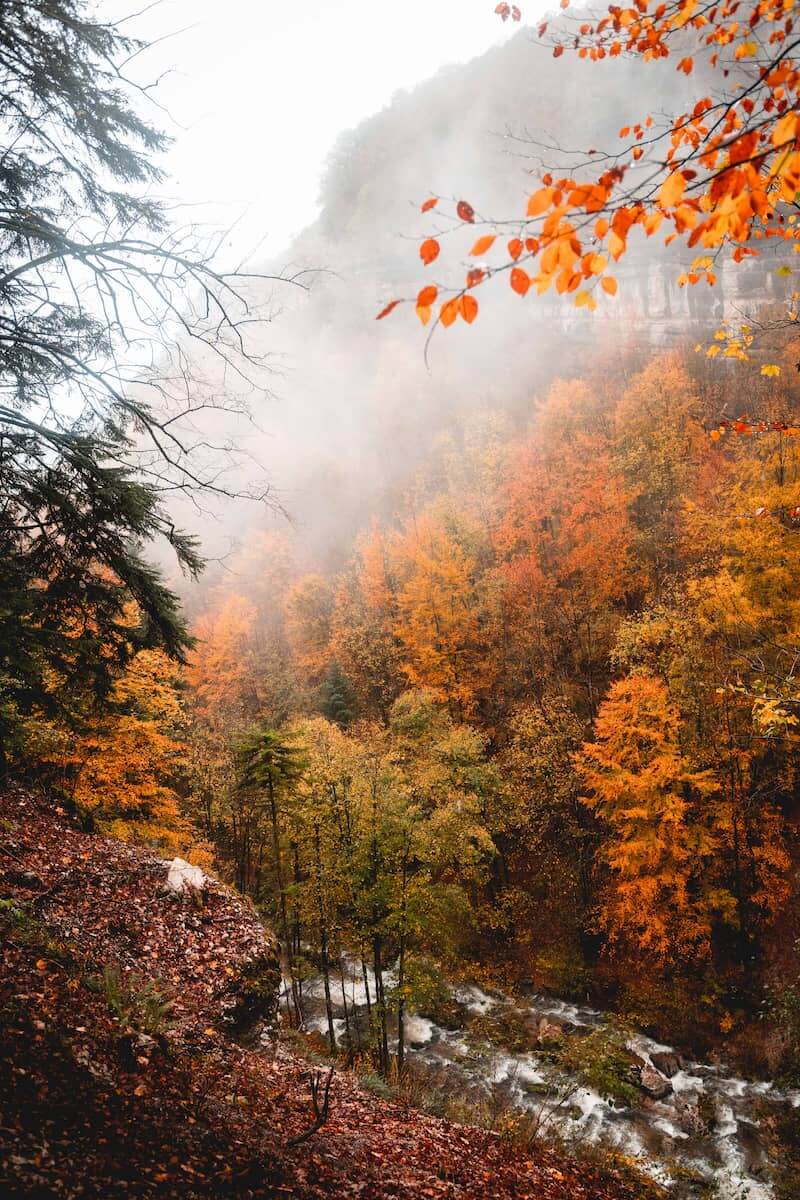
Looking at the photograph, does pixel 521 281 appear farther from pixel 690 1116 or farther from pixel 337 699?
pixel 337 699

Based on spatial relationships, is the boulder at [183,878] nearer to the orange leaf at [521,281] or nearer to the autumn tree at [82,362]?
the autumn tree at [82,362]

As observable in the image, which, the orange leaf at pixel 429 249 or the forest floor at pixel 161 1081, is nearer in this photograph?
the orange leaf at pixel 429 249

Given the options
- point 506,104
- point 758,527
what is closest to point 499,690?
point 758,527

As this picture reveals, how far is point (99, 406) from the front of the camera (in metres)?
5.95

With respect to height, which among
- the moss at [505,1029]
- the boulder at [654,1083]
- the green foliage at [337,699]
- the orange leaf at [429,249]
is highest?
the orange leaf at [429,249]

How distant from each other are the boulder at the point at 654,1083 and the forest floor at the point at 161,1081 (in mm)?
4962

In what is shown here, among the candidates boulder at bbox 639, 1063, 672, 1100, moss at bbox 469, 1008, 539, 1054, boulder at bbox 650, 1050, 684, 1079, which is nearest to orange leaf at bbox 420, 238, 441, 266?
boulder at bbox 639, 1063, 672, 1100

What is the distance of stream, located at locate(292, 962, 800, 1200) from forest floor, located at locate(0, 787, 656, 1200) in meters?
3.34

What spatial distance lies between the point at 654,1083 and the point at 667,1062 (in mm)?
998

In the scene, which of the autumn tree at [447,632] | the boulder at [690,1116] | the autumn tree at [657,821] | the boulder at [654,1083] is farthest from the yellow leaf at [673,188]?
the autumn tree at [447,632]

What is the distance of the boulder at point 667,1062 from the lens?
A: 1293 centimetres

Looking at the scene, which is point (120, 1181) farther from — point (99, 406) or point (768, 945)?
point (768, 945)

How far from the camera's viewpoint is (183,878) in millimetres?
8664

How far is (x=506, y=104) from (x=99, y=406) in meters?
104
